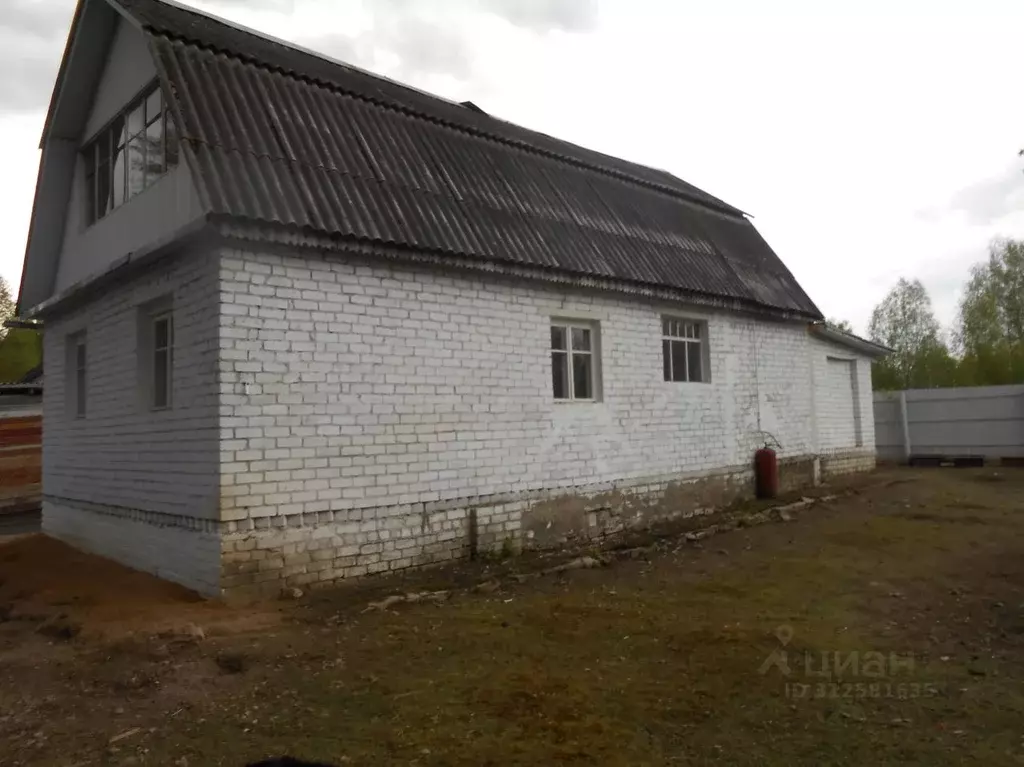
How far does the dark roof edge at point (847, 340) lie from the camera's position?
52.7ft

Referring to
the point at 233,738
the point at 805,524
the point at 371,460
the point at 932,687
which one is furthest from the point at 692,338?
the point at 233,738

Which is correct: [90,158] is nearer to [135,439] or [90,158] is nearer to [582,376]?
[135,439]

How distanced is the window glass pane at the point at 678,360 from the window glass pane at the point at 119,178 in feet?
26.6

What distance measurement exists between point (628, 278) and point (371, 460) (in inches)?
190

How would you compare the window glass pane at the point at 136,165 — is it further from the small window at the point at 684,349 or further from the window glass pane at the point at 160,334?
the small window at the point at 684,349

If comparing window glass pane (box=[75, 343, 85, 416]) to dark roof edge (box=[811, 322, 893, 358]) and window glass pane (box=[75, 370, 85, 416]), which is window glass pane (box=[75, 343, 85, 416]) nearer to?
window glass pane (box=[75, 370, 85, 416])

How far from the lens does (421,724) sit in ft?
14.5

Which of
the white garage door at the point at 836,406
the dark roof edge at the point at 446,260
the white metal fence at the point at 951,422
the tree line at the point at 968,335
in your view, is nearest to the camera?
the dark roof edge at the point at 446,260

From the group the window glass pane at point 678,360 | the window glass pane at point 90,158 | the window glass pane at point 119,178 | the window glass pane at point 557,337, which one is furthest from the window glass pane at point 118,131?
the window glass pane at point 678,360

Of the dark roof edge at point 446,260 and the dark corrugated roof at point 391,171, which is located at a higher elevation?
the dark corrugated roof at point 391,171

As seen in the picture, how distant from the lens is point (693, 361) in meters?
12.5

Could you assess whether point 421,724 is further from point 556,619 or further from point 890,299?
point 890,299

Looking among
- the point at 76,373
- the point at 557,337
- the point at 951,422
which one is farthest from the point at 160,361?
the point at 951,422

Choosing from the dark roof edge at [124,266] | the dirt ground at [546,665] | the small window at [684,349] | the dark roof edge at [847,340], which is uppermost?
the dark roof edge at [124,266]
